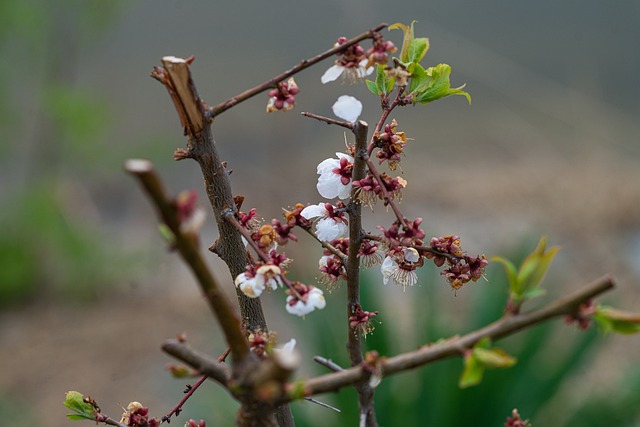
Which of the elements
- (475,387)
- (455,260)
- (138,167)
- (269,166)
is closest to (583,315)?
(455,260)

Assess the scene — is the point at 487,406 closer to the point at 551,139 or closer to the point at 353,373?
the point at 353,373

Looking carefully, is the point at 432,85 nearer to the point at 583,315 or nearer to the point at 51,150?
the point at 583,315

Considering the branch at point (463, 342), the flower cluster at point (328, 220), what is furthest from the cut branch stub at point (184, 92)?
the branch at point (463, 342)

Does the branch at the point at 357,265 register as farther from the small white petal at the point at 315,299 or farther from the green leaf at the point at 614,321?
the green leaf at the point at 614,321

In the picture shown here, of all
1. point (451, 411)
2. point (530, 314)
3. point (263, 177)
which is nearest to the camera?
point (530, 314)

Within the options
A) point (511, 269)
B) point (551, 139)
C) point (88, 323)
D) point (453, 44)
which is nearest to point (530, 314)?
point (511, 269)

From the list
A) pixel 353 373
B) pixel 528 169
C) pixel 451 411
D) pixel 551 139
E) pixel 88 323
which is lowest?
pixel 353 373
